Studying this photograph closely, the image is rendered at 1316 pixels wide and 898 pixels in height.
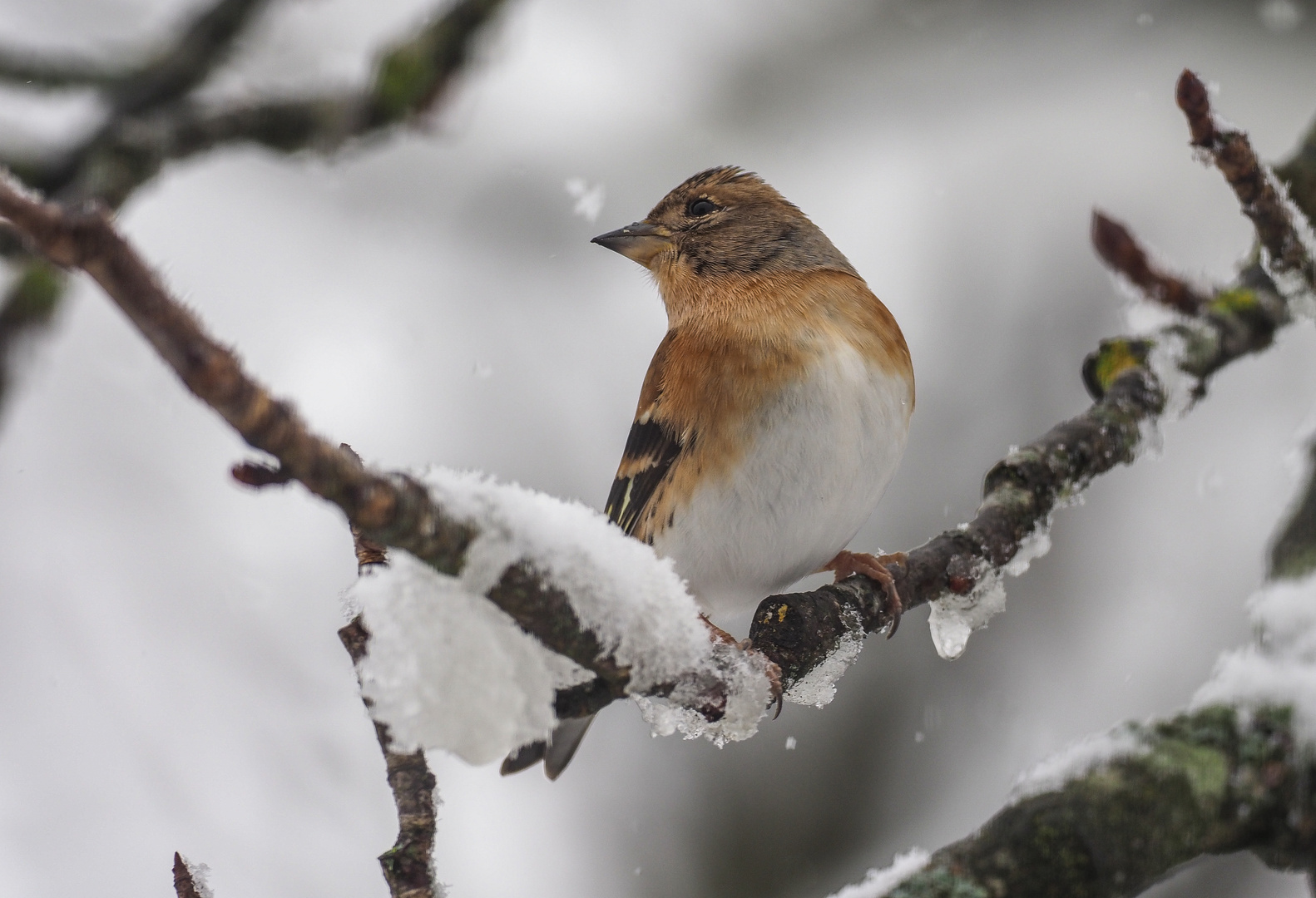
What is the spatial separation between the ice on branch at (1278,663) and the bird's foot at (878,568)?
2.34 ft

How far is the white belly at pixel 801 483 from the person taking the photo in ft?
7.70

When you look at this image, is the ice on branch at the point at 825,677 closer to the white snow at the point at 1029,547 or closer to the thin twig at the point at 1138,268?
the white snow at the point at 1029,547

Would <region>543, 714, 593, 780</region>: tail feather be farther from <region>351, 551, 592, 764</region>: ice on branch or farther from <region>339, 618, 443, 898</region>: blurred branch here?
<region>351, 551, 592, 764</region>: ice on branch

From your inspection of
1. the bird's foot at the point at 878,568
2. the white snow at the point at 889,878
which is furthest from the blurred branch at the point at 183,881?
the bird's foot at the point at 878,568

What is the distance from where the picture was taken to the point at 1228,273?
297cm

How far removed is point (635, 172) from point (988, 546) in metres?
3.84

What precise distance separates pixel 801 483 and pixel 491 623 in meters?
1.29

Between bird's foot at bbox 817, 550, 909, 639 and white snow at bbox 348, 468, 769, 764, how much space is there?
992 millimetres

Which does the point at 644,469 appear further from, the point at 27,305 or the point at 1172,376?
the point at 27,305

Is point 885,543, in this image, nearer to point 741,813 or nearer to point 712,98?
point 741,813

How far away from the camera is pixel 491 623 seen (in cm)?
119

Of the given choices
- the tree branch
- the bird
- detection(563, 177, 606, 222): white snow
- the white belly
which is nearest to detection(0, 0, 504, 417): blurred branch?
the bird

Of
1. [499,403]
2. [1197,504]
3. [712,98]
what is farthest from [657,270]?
[1197,504]

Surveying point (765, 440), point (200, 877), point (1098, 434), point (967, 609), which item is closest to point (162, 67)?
point (765, 440)
